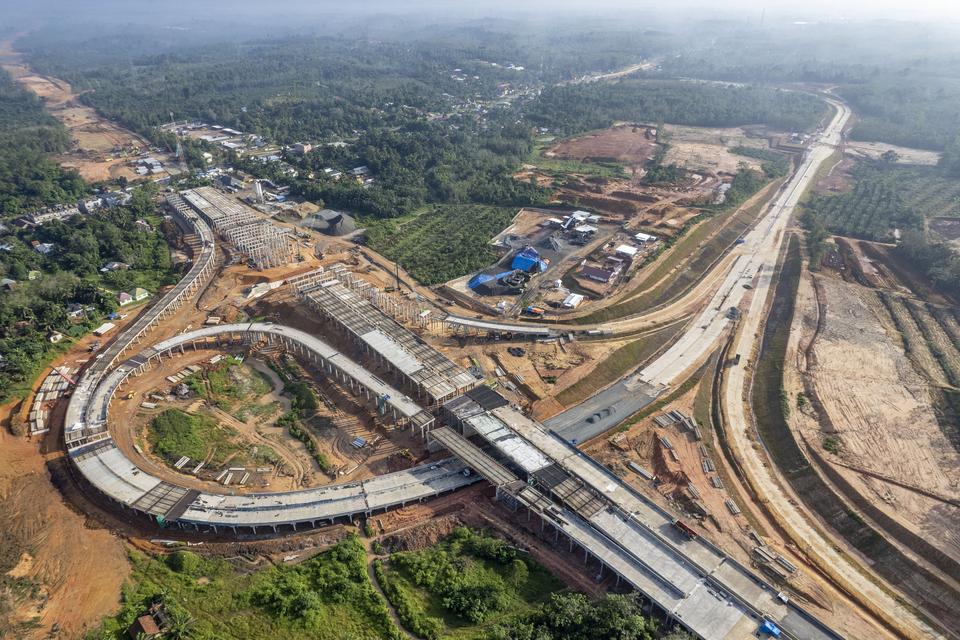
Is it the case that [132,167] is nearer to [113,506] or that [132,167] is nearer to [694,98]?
[113,506]

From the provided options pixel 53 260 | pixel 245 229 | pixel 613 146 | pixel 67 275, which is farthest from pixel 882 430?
pixel 53 260

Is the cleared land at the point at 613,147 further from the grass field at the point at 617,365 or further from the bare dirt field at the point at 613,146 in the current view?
the grass field at the point at 617,365

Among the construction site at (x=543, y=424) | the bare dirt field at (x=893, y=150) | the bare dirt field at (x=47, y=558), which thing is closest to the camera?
the bare dirt field at (x=47, y=558)

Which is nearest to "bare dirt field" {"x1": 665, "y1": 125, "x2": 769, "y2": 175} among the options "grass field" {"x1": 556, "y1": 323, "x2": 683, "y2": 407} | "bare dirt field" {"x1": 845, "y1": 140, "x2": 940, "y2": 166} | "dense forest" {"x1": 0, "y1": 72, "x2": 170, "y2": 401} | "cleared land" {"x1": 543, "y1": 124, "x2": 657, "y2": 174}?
"cleared land" {"x1": 543, "y1": 124, "x2": 657, "y2": 174}

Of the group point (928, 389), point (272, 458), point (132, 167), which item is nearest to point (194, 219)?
point (132, 167)

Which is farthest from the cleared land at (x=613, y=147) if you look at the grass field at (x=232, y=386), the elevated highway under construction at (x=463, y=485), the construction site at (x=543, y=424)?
the grass field at (x=232, y=386)

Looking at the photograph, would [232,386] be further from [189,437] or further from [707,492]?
[707,492]
